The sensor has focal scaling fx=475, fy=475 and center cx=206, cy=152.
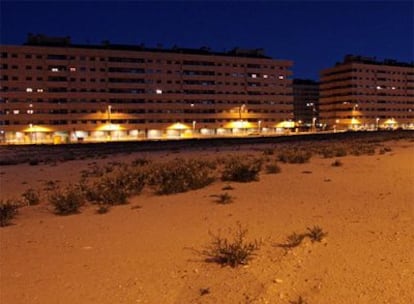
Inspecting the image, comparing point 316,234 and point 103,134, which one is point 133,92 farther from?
point 316,234

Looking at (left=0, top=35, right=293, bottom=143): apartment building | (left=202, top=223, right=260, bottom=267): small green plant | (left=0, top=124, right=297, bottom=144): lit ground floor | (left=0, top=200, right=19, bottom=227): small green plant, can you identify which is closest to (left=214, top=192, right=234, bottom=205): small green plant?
(left=202, top=223, right=260, bottom=267): small green plant

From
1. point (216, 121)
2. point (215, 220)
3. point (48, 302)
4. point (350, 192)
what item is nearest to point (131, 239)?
point (215, 220)

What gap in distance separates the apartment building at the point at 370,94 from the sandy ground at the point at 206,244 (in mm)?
146970

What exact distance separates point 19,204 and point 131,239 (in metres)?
5.20

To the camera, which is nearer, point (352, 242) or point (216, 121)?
point (352, 242)

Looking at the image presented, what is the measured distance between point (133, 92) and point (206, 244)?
113754 millimetres

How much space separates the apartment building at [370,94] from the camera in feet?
510

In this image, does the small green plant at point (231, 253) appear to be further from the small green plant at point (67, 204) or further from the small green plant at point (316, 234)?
the small green plant at point (67, 204)

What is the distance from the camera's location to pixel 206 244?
7551 millimetres

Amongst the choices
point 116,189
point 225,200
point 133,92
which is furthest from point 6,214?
point 133,92

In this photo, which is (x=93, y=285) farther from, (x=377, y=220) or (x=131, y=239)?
(x=377, y=220)

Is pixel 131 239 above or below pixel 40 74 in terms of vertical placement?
below

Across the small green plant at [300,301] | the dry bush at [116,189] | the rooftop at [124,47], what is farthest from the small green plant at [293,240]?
the rooftop at [124,47]

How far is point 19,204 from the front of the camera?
39.4 feet
